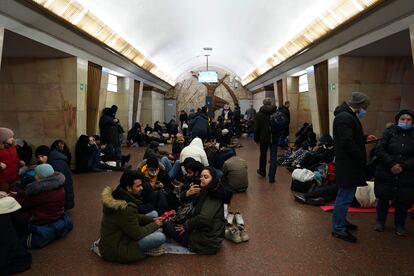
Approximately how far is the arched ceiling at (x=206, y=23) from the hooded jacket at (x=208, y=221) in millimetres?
5538

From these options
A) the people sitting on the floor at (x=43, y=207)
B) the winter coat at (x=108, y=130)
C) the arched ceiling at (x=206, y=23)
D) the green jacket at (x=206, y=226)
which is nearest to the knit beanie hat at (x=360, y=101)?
the green jacket at (x=206, y=226)

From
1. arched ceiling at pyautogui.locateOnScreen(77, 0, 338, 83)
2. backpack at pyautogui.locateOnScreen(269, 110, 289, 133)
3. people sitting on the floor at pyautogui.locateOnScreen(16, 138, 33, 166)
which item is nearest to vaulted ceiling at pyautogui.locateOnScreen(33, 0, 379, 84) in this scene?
arched ceiling at pyautogui.locateOnScreen(77, 0, 338, 83)

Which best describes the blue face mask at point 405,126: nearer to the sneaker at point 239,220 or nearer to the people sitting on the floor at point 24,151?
the sneaker at point 239,220

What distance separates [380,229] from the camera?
4762mm

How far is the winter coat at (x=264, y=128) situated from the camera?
7805 mm

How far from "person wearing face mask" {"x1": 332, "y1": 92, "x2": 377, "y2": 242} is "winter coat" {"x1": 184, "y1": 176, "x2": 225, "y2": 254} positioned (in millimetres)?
1472

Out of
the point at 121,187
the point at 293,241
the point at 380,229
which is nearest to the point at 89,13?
the point at 121,187

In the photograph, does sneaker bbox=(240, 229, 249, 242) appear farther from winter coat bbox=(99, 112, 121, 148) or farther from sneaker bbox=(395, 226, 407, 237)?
winter coat bbox=(99, 112, 121, 148)

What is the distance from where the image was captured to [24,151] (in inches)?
349

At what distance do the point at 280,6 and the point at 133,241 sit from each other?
773 cm

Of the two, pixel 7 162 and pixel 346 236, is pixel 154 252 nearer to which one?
pixel 346 236

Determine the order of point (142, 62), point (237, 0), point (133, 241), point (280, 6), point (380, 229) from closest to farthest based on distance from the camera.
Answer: point (133, 241)
point (380, 229)
point (280, 6)
point (237, 0)
point (142, 62)

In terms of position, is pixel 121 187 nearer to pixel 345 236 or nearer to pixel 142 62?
pixel 345 236

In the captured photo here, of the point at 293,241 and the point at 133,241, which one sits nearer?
the point at 133,241
